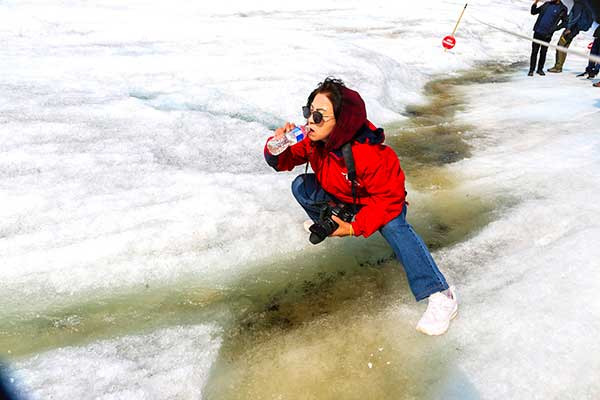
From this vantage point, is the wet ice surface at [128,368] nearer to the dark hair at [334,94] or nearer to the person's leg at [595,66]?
the dark hair at [334,94]

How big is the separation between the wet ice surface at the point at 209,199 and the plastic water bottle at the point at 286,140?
906mm

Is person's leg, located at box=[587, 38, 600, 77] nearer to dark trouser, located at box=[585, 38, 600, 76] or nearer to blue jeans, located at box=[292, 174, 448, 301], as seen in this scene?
dark trouser, located at box=[585, 38, 600, 76]

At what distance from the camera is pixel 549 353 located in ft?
8.00

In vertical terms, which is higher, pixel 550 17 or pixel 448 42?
pixel 550 17

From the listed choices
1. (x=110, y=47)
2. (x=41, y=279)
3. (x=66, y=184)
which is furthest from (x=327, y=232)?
(x=110, y=47)

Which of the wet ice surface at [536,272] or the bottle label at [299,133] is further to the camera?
the bottle label at [299,133]

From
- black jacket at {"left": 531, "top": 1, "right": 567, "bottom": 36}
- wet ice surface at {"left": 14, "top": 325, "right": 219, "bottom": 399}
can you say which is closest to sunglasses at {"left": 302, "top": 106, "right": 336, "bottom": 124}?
wet ice surface at {"left": 14, "top": 325, "right": 219, "bottom": 399}

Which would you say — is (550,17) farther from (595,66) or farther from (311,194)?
(311,194)

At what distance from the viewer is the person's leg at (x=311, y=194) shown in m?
3.03

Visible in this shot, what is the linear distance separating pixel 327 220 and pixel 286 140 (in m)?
0.56

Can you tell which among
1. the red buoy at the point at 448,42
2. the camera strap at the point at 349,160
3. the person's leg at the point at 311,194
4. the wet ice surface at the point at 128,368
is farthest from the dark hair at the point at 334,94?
the red buoy at the point at 448,42

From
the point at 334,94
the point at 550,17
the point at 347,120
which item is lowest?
the point at 347,120

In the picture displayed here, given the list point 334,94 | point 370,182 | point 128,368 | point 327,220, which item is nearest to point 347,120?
point 334,94

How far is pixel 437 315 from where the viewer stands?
264cm
